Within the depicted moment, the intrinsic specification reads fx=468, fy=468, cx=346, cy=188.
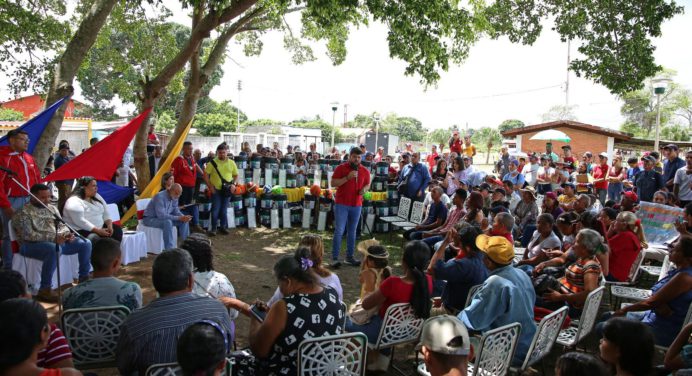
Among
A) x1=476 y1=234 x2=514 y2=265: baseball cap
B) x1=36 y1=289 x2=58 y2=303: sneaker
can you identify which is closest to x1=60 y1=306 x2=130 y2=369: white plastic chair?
x1=476 y1=234 x2=514 y2=265: baseball cap

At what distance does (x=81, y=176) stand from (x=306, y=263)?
4.15m

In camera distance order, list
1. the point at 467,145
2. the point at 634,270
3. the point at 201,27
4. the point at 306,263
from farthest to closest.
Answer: the point at 467,145
the point at 201,27
the point at 634,270
the point at 306,263

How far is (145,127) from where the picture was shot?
1072 centimetres

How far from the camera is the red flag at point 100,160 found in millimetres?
6040

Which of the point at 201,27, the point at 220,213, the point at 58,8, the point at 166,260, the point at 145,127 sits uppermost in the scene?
the point at 58,8

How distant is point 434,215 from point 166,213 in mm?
4301

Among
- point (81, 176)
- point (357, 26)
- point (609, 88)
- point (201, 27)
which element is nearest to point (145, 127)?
point (201, 27)

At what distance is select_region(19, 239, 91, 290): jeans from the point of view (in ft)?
17.4

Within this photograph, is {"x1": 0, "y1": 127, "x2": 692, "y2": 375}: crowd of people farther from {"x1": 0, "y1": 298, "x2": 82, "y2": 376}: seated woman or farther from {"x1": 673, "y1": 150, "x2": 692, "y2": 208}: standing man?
{"x1": 673, "y1": 150, "x2": 692, "y2": 208}: standing man

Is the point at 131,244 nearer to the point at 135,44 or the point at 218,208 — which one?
the point at 218,208

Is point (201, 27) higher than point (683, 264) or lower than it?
higher

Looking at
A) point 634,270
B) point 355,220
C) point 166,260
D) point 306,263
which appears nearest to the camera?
point 166,260

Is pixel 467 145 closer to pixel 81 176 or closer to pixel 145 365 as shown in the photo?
pixel 81 176

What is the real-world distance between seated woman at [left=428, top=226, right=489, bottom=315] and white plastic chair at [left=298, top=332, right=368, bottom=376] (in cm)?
164
